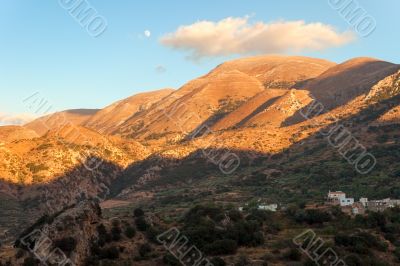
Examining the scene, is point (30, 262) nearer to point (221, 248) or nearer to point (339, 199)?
point (221, 248)

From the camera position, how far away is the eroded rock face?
33.8 meters

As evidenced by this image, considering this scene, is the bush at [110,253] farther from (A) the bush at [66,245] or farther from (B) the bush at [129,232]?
(B) the bush at [129,232]

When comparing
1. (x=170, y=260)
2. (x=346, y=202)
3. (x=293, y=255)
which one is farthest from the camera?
(x=346, y=202)

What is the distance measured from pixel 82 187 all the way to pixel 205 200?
4447cm

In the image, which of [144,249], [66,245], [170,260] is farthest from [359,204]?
[66,245]

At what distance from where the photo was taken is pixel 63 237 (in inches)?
1400

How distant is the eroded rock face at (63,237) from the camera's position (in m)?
33.8

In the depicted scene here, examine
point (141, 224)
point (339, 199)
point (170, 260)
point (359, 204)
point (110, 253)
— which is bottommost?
point (170, 260)

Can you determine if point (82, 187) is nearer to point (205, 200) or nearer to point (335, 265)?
point (205, 200)

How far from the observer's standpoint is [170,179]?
12100cm

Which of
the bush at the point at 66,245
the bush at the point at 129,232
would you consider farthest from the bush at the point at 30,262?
the bush at the point at 129,232

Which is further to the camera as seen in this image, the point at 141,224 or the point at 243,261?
the point at 141,224

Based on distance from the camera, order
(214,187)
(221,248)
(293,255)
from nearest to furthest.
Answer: (293,255), (221,248), (214,187)

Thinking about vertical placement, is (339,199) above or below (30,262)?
above
